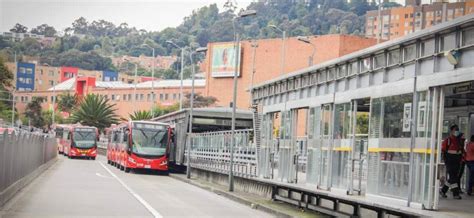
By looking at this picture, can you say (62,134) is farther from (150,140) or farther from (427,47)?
(427,47)

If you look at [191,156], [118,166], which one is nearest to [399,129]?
[191,156]

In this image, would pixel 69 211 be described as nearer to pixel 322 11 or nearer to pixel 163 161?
pixel 163 161

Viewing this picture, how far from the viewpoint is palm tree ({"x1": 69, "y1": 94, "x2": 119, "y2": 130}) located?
116 meters

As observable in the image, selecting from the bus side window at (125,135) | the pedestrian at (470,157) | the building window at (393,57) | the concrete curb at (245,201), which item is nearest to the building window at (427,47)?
the building window at (393,57)

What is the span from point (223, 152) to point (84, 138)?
39.0 m

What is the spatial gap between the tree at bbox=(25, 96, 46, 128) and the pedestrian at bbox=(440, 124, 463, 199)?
112m

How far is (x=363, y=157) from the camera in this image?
1894cm

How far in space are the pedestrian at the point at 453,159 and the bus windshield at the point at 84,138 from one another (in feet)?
189

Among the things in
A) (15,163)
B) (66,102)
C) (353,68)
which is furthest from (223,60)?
(353,68)

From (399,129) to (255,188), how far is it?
14533mm

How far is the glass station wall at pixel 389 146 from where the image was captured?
1548cm

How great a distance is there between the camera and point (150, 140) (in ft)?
161

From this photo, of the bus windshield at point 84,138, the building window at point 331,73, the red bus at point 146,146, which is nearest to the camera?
the building window at point 331,73

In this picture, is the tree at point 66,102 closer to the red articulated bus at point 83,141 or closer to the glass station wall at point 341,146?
the red articulated bus at point 83,141
